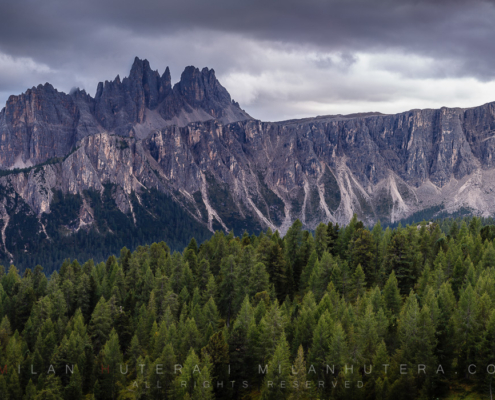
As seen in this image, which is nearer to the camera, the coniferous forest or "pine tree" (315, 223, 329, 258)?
the coniferous forest

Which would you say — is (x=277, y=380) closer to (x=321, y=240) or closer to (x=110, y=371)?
(x=110, y=371)

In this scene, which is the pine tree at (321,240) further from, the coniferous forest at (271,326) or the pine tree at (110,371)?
the pine tree at (110,371)

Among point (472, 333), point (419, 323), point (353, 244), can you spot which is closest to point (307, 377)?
point (419, 323)

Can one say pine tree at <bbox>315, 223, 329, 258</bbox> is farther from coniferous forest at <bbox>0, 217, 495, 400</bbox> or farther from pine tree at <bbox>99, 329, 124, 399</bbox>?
pine tree at <bbox>99, 329, 124, 399</bbox>

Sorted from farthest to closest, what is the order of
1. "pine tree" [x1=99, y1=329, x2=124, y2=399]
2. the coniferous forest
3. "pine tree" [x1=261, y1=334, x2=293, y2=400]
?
"pine tree" [x1=99, y1=329, x2=124, y2=399] → the coniferous forest → "pine tree" [x1=261, y1=334, x2=293, y2=400]

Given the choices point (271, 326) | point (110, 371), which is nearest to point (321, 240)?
point (271, 326)

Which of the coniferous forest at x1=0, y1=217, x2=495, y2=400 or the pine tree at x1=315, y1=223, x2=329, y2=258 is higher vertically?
the pine tree at x1=315, y1=223, x2=329, y2=258

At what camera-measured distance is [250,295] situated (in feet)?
248

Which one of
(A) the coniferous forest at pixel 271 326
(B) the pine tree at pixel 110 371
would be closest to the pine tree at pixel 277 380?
(A) the coniferous forest at pixel 271 326

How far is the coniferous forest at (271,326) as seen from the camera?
165ft

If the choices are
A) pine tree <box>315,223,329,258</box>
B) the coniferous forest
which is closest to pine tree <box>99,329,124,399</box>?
the coniferous forest

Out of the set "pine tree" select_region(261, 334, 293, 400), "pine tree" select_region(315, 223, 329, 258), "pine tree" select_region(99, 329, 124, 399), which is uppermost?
"pine tree" select_region(315, 223, 329, 258)

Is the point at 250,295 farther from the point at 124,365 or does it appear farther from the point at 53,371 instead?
the point at 53,371

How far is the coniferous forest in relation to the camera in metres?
50.4
